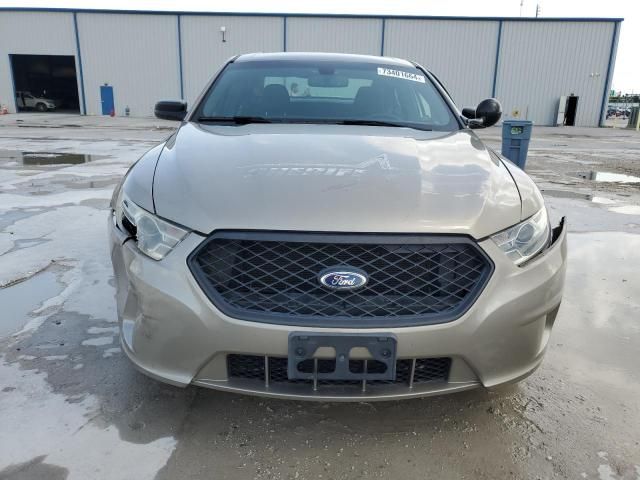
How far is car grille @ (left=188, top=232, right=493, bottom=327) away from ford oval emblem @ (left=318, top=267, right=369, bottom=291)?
2 cm

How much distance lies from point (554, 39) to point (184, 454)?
1104 inches

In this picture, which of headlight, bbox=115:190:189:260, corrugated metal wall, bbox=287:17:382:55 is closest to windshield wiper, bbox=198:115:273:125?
headlight, bbox=115:190:189:260

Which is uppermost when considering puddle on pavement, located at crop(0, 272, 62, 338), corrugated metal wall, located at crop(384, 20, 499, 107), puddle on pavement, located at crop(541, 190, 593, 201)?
corrugated metal wall, located at crop(384, 20, 499, 107)

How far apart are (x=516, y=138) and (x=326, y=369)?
7.20m

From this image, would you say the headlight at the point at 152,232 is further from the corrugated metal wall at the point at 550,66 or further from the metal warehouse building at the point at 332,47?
the corrugated metal wall at the point at 550,66

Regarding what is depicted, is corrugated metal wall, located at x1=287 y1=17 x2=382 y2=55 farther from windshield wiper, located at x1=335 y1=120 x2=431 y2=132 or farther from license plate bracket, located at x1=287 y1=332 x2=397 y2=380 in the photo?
license plate bracket, located at x1=287 y1=332 x2=397 y2=380

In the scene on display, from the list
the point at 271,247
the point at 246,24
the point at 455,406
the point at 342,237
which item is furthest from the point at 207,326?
the point at 246,24

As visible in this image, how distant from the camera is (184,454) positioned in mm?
1805

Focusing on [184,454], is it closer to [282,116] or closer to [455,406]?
[455,406]

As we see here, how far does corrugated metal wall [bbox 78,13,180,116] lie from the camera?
84.7 ft

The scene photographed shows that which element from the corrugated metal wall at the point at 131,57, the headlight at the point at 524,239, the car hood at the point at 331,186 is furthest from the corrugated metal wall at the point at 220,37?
the headlight at the point at 524,239

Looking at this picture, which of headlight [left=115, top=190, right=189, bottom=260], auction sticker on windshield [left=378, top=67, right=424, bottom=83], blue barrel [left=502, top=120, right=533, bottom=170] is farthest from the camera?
blue barrel [left=502, top=120, right=533, bottom=170]

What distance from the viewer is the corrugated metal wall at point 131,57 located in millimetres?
25828

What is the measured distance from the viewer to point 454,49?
82.6 feet
